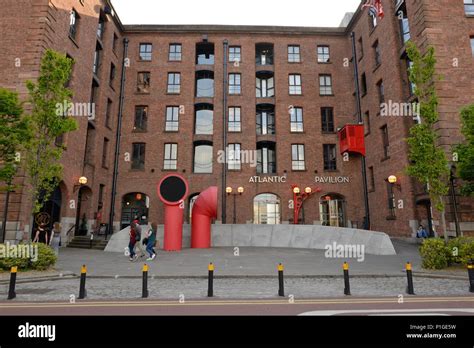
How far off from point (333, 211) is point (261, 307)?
20.5 meters

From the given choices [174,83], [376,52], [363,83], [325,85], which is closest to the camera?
[376,52]

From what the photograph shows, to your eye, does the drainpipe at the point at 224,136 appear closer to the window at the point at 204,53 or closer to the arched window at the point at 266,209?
the window at the point at 204,53

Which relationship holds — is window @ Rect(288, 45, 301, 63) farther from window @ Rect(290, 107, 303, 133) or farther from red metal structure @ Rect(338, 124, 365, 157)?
red metal structure @ Rect(338, 124, 365, 157)

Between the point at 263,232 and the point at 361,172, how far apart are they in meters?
10.8

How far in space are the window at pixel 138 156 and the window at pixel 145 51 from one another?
8.34m

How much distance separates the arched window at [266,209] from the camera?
24.8 meters

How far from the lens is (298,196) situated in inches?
963

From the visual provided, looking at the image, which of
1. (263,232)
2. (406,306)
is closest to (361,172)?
(263,232)

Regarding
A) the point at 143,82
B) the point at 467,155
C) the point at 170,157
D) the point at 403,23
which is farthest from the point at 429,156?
the point at 143,82

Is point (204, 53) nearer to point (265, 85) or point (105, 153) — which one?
point (265, 85)

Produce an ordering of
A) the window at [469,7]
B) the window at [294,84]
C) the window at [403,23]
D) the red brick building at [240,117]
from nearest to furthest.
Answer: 1. the window at [469,7]
2. the window at [403,23]
3. the red brick building at [240,117]
4. the window at [294,84]

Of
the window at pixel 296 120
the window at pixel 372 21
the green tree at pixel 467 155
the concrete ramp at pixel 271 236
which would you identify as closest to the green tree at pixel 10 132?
the concrete ramp at pixel 271 236

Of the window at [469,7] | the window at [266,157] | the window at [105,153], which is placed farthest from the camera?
the window at [266,157]

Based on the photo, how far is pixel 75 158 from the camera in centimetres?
1914
